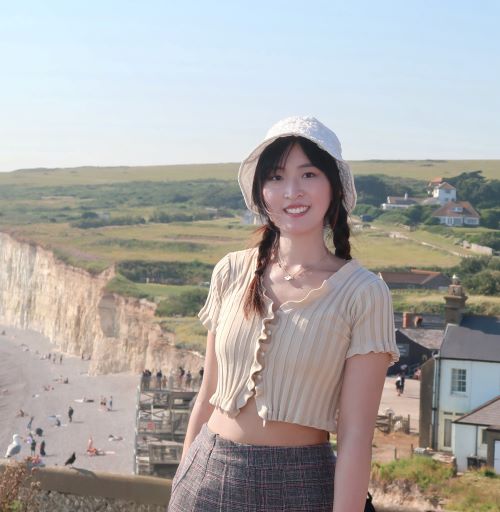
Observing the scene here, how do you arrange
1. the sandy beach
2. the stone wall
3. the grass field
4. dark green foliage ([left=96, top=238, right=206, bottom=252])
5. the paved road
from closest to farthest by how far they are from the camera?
the stone wall
the paved road
the sandy beach
dark green foliage ([left=96, top=238, right=206, bottom=252])
the grass field

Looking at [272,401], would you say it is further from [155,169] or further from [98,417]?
[155,169]

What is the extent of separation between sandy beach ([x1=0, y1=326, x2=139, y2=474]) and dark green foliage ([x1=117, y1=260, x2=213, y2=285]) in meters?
11.2

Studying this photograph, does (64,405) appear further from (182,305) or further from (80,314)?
(182,305)

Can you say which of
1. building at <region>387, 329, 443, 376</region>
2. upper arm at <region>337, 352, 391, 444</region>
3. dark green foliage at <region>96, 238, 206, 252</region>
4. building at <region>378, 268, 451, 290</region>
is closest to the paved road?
building at <region>387, 329, 443, 376</region>

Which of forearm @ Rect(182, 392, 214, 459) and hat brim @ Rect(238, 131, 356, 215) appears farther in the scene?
forearm @ Rect(182, 392, 214, 459)

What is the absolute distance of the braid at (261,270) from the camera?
229 cm

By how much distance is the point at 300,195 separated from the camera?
2.31 meters

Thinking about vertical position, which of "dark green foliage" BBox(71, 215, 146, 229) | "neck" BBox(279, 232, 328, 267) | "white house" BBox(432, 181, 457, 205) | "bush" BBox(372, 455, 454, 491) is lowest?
"bush" BBox(372, 455, 454, 491)

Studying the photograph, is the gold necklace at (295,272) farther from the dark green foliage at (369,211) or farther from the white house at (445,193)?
the white house at (445,193)

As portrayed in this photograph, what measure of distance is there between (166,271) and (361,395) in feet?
188

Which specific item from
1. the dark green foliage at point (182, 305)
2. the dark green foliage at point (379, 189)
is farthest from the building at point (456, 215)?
the dark green foliage at point (182, 305)

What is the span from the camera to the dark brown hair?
232 centimetres

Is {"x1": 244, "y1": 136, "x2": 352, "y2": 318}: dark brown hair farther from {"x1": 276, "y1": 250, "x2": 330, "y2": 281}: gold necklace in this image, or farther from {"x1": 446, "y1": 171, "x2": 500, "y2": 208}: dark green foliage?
{"x1": 446, "y1": 171, "x2": 500, "y2": 208}: dark green foliage

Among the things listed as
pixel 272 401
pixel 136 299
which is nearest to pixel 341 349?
pixel 272 401
